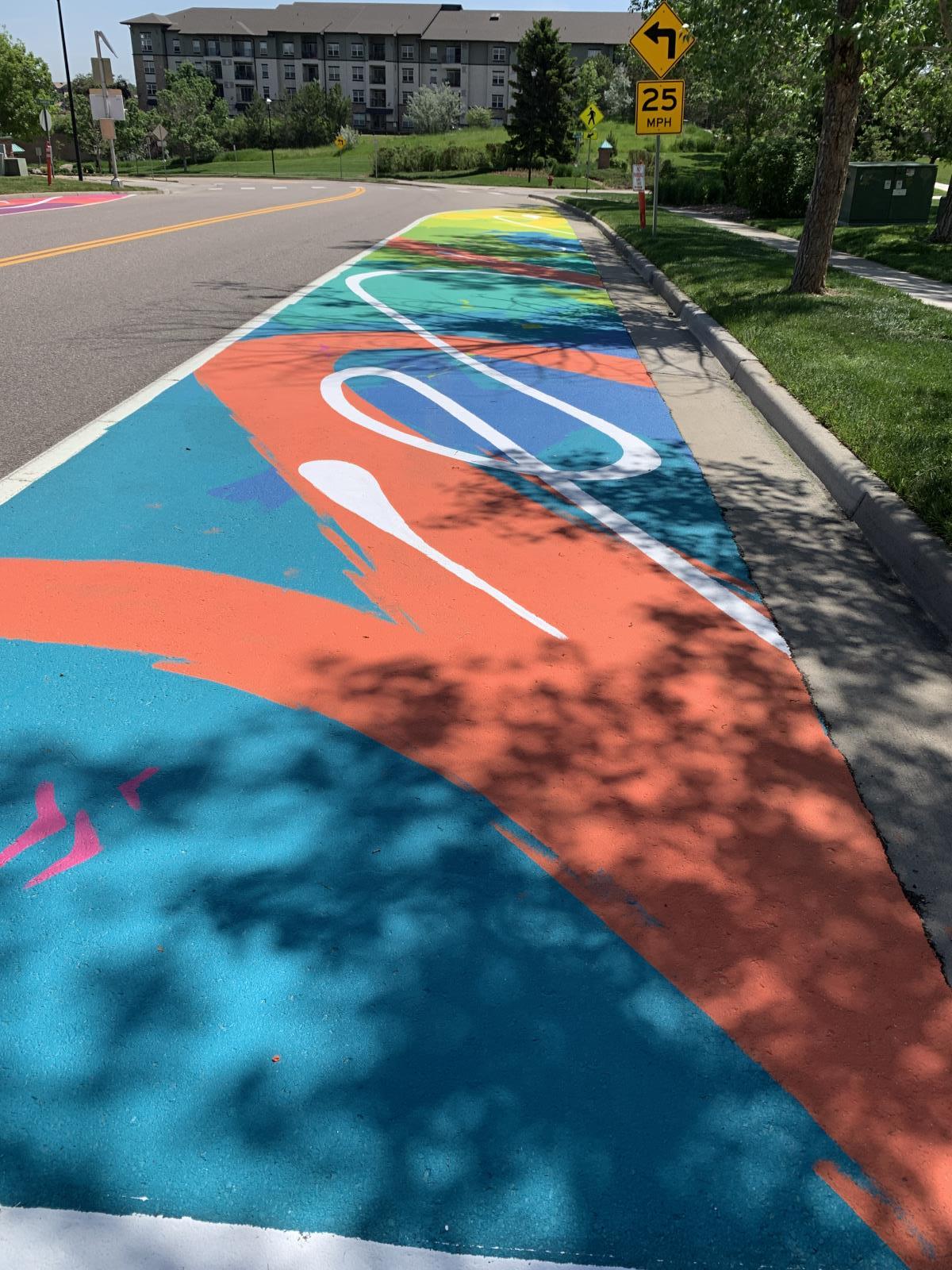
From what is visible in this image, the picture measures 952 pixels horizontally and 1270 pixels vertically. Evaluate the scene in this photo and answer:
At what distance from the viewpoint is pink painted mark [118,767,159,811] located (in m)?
2.96

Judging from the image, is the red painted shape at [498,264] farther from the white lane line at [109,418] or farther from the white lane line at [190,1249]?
the white lane line at [190,1249]

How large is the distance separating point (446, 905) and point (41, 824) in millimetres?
1210

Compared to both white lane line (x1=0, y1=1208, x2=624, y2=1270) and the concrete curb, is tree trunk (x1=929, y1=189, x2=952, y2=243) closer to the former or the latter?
the concrete curb

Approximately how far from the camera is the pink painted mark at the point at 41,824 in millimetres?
2748

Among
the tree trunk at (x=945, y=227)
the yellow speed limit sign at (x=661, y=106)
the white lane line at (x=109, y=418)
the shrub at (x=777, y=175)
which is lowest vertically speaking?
the white lane line at (x=109, y=418)

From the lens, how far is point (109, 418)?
22.1 ft

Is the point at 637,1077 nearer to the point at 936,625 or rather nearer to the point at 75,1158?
the point at 75,1158

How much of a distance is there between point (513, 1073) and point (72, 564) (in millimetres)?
3295

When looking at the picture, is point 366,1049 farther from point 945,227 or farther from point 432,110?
point 432,110

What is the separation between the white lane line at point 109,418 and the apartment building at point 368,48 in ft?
395

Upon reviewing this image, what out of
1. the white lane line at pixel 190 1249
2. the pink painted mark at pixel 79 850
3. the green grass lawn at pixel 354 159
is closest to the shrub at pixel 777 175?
the pink painted mark at pixel 79 850

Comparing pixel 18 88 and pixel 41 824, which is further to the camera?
pixel 18 88

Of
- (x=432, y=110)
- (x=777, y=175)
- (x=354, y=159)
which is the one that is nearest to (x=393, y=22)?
(x=432, y=110)

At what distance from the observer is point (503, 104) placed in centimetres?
11988
